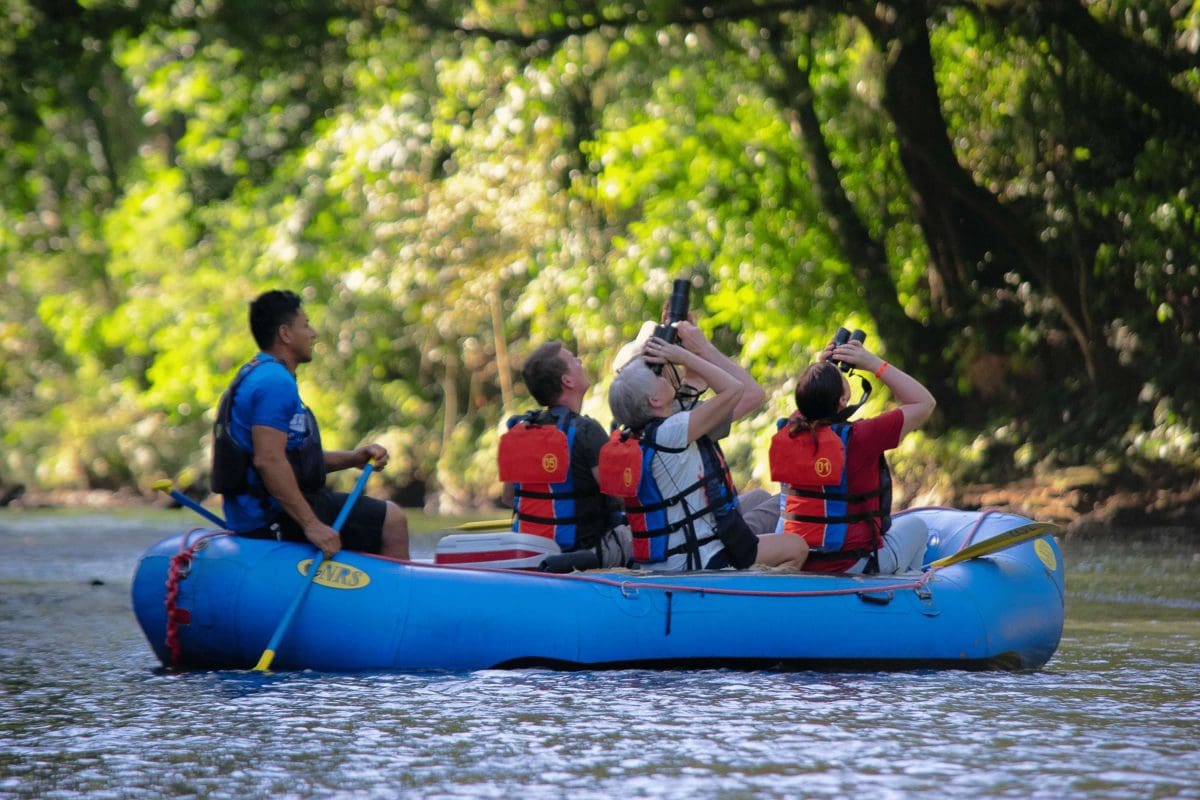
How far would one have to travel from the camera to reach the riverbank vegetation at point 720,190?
41.5 ft

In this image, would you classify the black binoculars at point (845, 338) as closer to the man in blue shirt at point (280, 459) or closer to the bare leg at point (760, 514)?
the bare leg at point (760, 514)

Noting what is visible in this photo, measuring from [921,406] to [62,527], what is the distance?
1217 cm

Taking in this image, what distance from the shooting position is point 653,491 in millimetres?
5992

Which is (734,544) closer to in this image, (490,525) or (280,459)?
(490,525)

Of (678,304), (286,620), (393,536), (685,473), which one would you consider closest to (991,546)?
(685,473)

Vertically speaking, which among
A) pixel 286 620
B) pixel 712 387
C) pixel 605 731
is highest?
pixel 712 387

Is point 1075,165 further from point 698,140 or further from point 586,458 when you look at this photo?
point 586,458

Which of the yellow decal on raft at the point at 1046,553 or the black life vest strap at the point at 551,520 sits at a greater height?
the black life vest strap at the point at 551,520

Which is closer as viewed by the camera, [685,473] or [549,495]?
[685,473]

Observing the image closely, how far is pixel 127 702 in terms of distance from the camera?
217 inches

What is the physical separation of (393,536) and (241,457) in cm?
63

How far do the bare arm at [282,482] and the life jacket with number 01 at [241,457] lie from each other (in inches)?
3.6

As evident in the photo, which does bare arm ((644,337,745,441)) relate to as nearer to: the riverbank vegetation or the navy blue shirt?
the navy blue shirt

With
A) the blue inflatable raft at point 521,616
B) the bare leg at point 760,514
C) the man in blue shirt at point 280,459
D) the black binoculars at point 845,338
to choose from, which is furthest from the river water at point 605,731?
the black binoculars at point 845,338
